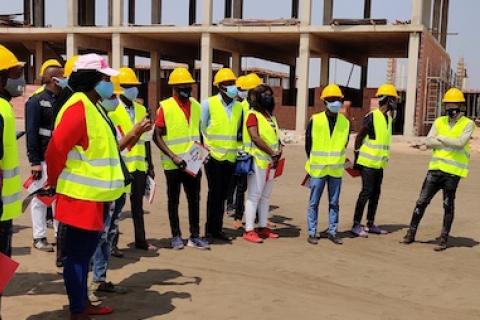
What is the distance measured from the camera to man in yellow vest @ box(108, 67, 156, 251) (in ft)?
18.5

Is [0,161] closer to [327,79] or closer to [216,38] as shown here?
[216,38]

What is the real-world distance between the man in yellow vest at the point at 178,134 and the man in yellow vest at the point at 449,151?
9.30 ft

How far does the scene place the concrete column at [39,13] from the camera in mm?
34312

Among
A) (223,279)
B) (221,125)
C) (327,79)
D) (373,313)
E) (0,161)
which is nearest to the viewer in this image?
(0,161)

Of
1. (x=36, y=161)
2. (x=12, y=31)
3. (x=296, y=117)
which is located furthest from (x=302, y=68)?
(x=36, y=161)

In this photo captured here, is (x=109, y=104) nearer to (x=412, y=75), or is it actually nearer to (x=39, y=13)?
(x=412, y=75)

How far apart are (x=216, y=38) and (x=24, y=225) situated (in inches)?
815

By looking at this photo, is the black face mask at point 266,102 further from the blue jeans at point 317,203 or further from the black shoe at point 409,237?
the black shoe at point 409,237

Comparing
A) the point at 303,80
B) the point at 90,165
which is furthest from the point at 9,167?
the point at 303,80

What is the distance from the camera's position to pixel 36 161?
554 cm

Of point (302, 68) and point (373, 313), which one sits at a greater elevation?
point (302, 68)

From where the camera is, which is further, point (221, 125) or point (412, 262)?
point (221, 125)

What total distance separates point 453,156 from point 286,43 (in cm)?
2334

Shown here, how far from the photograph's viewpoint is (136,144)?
5.71 m
